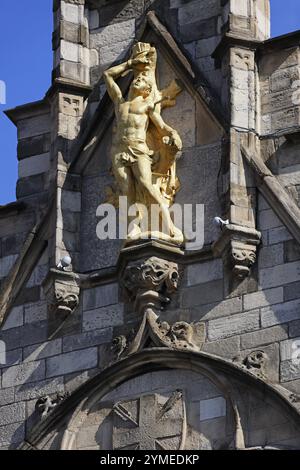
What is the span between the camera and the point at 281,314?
2644 centimetres

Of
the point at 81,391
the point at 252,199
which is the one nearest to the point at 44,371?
the point at 81,391

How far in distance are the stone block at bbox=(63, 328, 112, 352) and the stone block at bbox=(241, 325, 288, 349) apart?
4.70 ft

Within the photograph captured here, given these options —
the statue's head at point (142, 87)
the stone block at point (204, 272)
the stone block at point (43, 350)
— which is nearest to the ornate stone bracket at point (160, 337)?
the stone block at point (204, 272)

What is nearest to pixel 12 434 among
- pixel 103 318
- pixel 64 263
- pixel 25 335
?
pixel 25 335

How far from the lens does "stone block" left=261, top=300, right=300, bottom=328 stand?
26.4 metres

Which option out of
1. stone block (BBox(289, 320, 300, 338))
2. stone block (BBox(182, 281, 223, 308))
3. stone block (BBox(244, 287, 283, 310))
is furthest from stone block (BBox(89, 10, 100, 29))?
stone block (BBox(289, 320, 300, 338))

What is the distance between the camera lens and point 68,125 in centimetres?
2847

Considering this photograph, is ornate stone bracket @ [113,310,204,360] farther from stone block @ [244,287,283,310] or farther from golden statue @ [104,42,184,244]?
golden statue @ [104,42,184,244]

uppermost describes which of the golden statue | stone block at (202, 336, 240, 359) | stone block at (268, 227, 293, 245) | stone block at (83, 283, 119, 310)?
the golden statue

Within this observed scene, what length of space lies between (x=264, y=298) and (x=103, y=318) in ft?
5.44

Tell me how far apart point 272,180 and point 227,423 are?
242 cm

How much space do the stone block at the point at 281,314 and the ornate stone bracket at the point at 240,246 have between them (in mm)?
496

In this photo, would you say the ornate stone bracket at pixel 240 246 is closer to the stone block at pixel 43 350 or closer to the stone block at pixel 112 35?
the stone block at pixel 43 350
